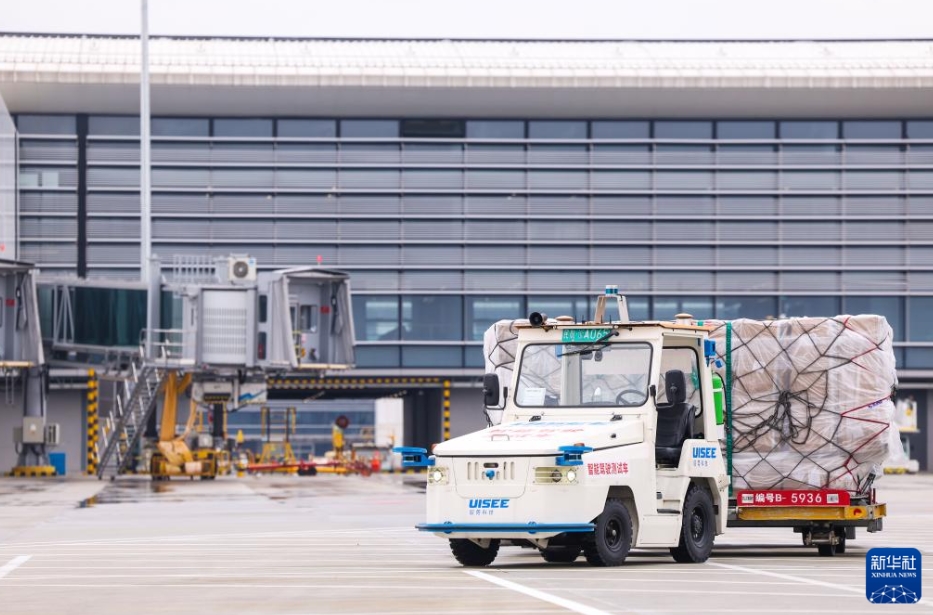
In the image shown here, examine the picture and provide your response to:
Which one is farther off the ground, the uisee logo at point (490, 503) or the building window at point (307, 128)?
the building window at point (307, 128)

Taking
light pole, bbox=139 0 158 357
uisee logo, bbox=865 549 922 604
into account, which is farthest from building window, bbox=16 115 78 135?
uisee logo, bbox=865 549 922 604

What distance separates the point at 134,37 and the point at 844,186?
95.4ft

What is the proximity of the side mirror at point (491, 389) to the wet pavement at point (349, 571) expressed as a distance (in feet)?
6.35

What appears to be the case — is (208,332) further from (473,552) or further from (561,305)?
(473,552)

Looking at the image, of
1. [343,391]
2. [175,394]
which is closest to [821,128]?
[343,391]

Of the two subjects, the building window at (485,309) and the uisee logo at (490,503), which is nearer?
the uisee logo at (490,503)

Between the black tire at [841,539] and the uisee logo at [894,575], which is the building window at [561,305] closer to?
the black tire at [841,539]

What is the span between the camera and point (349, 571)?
19578 millimetres

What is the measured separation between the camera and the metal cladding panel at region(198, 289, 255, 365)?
186 ft

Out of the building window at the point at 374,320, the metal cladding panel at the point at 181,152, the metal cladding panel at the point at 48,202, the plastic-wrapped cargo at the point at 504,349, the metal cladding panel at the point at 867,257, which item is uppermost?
the metal cladding panel at the point at 181,152

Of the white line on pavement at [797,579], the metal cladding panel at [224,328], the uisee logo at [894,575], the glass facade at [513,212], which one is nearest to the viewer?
the uisee logo at [894,575]

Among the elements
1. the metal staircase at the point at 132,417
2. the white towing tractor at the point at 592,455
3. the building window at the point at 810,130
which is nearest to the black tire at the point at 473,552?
the white towing tractor at the point at 592,455

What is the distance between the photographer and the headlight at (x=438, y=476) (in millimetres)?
19578

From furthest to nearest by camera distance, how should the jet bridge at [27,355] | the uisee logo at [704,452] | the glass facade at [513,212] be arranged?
the glass facade at [513,212], the jet bridge at [27,355], the uisee logo at [704,452]
